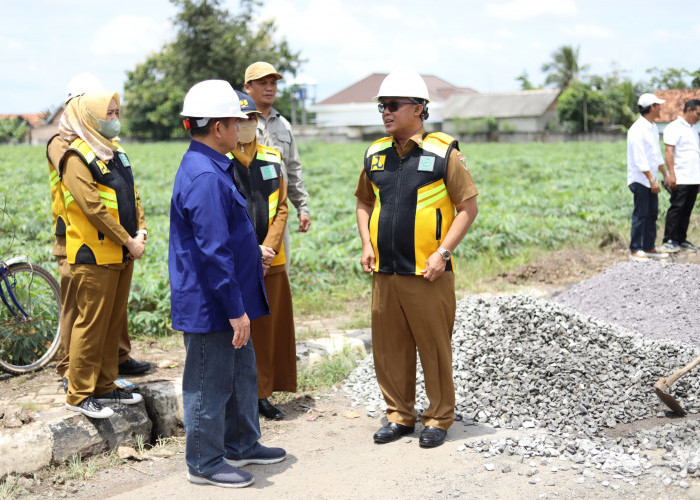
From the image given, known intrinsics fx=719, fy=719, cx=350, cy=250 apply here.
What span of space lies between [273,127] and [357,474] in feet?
8.70

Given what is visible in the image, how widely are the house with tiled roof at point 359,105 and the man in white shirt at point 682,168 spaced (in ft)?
178

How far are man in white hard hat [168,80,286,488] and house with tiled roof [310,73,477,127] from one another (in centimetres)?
6036

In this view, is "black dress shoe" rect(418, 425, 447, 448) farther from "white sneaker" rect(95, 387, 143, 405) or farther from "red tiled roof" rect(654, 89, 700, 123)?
"red tiled roof" rect(654, 89, 700, 123)

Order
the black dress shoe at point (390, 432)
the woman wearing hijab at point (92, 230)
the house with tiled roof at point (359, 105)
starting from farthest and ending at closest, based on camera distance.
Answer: the house with tiled roof at point (359, 105) → the black dress shoe at point (390, 432) → the woman wearing hijab at point (92, 230)

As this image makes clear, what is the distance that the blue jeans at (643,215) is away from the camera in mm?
9156

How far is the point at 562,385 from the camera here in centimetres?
505

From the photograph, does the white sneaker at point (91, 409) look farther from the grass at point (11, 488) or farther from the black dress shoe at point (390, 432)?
the black dress shoe at point (390, 432)

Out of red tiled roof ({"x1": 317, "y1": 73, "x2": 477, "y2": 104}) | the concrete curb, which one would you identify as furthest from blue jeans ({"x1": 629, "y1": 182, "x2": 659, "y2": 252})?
red tiled roof ({"x1": 317, "y1": 73, "x2": 477, "y2": 104})

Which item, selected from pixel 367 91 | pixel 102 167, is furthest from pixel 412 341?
pixel 367 91

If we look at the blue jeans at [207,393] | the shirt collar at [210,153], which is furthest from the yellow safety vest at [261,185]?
the blue jeans at [207,393]

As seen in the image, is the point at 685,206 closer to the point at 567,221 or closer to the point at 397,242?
the point at 567,221

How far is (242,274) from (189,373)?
0.59 meters

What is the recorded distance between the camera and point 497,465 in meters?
4.02

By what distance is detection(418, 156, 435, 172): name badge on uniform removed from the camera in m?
4.26
